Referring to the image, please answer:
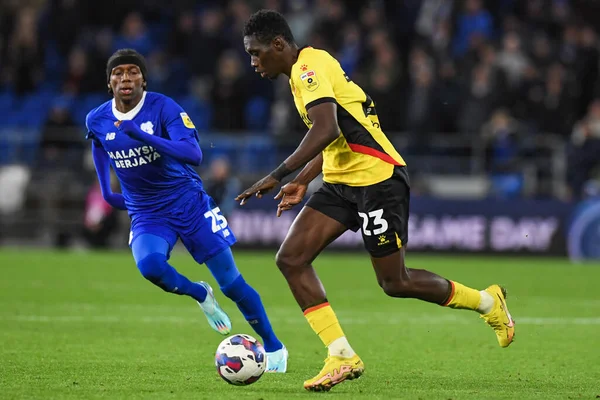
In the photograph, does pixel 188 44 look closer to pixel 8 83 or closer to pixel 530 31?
pixel 8 83

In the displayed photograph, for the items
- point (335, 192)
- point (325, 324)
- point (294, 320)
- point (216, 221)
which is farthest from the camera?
point (294, 320)

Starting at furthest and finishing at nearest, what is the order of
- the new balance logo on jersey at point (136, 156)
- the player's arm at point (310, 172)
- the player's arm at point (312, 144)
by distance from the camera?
the new balance logo on jersey at point (136, 156) → the player's arm at point (310, 172) → the player's arm at point (312, 144)

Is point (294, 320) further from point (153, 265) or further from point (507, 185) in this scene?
point (507, 185)

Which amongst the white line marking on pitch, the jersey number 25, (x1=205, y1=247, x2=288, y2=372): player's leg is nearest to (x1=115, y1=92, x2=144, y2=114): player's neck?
the jersey number 25

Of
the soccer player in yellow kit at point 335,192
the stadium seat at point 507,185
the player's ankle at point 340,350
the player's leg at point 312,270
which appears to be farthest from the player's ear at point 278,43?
the stadium seat at point 507,185

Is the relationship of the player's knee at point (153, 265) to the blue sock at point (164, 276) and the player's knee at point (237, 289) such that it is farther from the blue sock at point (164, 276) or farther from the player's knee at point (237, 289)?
the player's knee at point (237, 289)

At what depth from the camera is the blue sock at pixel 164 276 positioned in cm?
774

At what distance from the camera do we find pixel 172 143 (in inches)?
298

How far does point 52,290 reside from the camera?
13906mm

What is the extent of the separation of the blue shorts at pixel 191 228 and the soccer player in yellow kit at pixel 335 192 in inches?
37.2

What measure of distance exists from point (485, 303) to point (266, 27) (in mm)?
2476

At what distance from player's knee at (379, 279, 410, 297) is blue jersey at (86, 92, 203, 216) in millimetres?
1729

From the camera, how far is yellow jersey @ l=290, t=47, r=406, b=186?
711 centimetres

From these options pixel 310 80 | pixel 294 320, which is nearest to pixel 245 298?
pixel 310 80
